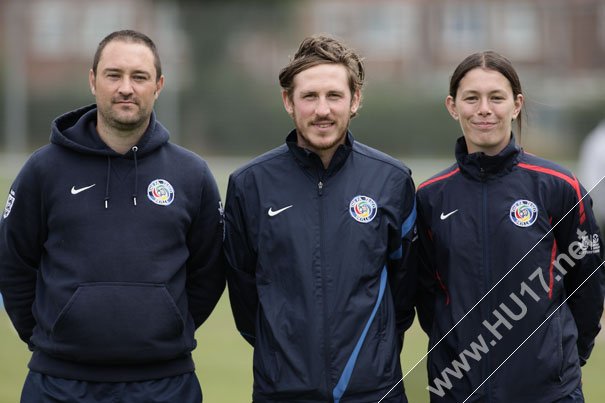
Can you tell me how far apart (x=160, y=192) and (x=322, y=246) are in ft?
1.93

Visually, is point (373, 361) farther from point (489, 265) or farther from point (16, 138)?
point (16, 138)

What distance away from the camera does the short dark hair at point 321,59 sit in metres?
3.26

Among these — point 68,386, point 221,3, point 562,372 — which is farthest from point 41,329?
point 221,3

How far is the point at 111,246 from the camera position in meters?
3.19

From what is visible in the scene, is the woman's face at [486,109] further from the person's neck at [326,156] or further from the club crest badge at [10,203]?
the club crest badge at [10,203]

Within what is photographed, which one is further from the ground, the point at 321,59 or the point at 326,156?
the point at 321,59

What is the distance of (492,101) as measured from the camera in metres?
3.32

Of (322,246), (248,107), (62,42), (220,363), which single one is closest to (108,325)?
(322,246)

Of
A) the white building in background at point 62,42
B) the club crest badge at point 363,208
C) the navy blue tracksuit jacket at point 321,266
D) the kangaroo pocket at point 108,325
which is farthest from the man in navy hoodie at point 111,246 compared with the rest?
the white building in background at point 62,42

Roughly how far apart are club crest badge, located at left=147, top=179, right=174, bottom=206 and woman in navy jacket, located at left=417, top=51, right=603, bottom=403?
892 mm

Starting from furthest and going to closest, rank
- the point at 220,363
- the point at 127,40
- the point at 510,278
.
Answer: the point at 220,363 → the point at 127,40 → the point at 510,278

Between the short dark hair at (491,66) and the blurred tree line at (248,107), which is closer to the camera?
the short dark hair at (491,66)

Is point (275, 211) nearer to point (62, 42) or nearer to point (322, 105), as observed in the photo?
point (322, 105)

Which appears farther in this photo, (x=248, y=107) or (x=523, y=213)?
(x=248, y=107)
